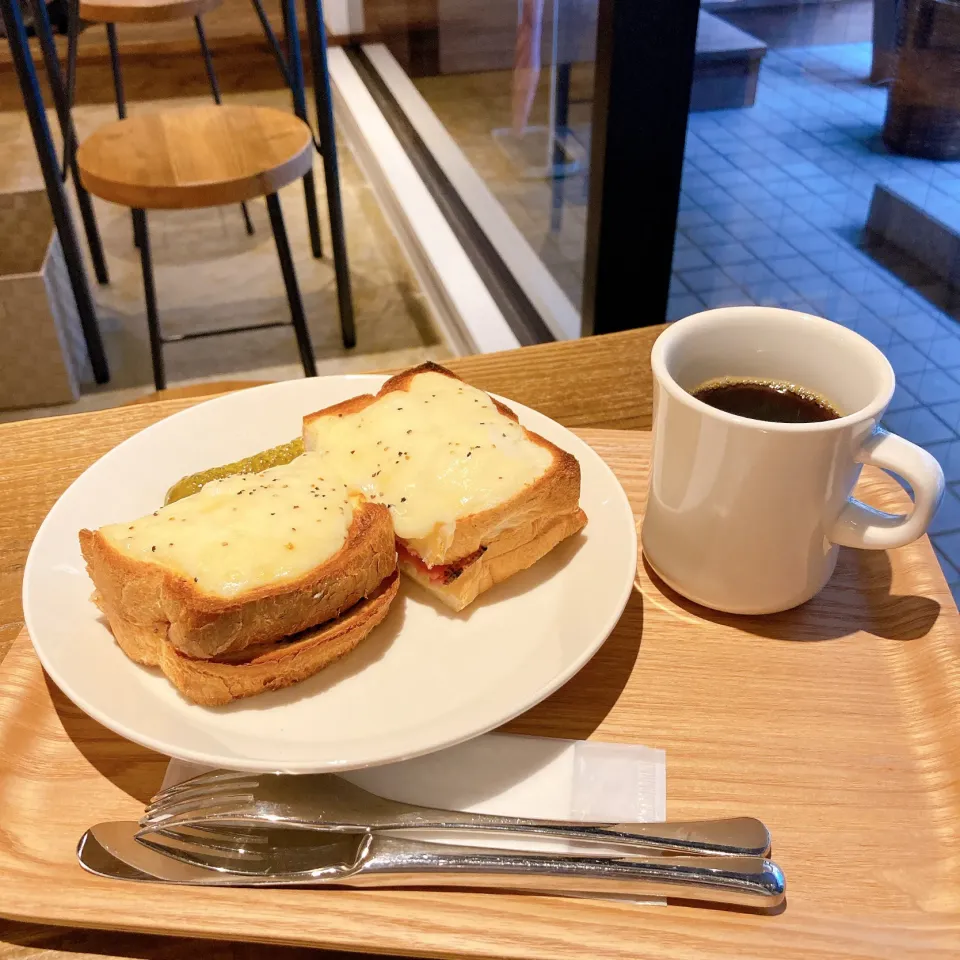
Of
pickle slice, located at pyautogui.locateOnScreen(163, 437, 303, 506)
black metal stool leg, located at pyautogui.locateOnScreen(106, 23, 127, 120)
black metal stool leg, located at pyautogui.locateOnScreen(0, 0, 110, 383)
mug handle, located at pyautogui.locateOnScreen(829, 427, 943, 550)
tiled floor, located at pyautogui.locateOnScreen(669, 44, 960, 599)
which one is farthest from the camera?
black metal stool leg, located at pyautogui.locateOnScreen(106, 23, 127, 120)

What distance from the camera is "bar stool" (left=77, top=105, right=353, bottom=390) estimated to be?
1.69m

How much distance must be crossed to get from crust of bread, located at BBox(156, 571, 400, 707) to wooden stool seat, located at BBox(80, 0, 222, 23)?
2.23m

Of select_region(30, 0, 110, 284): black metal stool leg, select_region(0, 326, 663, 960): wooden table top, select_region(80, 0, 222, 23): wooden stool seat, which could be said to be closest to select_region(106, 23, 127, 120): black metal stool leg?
select_region(30, 0, 110, 284): black metal stool leg

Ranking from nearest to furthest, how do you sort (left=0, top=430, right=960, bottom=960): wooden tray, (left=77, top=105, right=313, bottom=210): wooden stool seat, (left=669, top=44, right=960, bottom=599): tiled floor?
(left=0, top=430, right=960, bottom=960): wooden tray, (left=669, top=44, right=960, bottom=599): tiled floor, (left=77, top=105, right=313, bottom=210): wooden stool seat

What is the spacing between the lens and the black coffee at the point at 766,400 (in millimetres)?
661

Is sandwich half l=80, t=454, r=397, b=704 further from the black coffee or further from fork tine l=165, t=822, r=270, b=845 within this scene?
the black coffee

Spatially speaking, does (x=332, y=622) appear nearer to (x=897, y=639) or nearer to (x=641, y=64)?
(x=897, y=639)

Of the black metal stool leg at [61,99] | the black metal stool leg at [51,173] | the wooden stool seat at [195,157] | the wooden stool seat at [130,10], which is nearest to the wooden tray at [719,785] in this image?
the wooden stool seat at [195,157]

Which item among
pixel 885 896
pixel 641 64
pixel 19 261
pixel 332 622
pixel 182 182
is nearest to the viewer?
pixel 885 896

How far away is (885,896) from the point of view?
50 cm

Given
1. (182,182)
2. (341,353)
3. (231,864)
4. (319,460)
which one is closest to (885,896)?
(231,864)

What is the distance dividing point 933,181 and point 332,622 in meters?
1.06

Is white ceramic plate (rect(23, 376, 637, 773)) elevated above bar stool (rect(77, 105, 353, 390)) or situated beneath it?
elevated above

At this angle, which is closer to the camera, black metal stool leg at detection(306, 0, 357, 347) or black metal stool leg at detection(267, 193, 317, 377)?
black metal stool leg at detection(267, 193, 317, 377)
